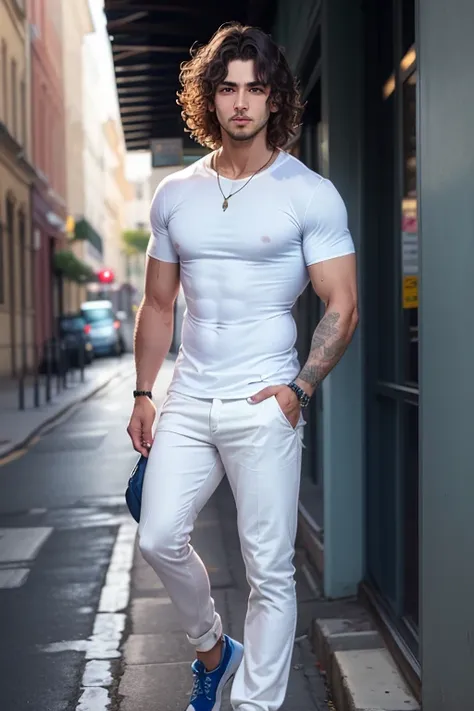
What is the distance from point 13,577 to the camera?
573 cm

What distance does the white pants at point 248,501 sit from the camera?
10.1ft

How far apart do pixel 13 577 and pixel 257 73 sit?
345 centimetres

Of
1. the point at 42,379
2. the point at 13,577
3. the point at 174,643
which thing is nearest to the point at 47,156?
the point at 42,379

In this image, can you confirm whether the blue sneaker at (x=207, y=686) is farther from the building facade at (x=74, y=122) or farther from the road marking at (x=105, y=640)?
the building facade at (x=74, y=122)

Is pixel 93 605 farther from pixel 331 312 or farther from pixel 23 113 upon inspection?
pixel 23 113

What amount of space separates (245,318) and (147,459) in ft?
1.76

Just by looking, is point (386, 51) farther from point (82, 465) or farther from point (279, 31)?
point (82, 465)

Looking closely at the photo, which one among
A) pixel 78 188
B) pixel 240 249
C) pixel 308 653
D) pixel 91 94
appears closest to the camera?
pixel 240 249

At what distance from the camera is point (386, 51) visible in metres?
4.59

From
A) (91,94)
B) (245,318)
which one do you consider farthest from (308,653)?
(91,94)

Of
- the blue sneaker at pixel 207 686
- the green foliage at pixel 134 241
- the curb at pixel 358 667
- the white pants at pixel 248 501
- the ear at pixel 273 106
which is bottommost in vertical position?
the curb at pixel 358 667

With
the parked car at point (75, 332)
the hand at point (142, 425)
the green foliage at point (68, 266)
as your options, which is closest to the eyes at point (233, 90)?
the hand at point (142, 425)

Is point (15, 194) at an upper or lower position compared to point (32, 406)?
upper

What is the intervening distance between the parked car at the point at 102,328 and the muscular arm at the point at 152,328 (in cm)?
3002
